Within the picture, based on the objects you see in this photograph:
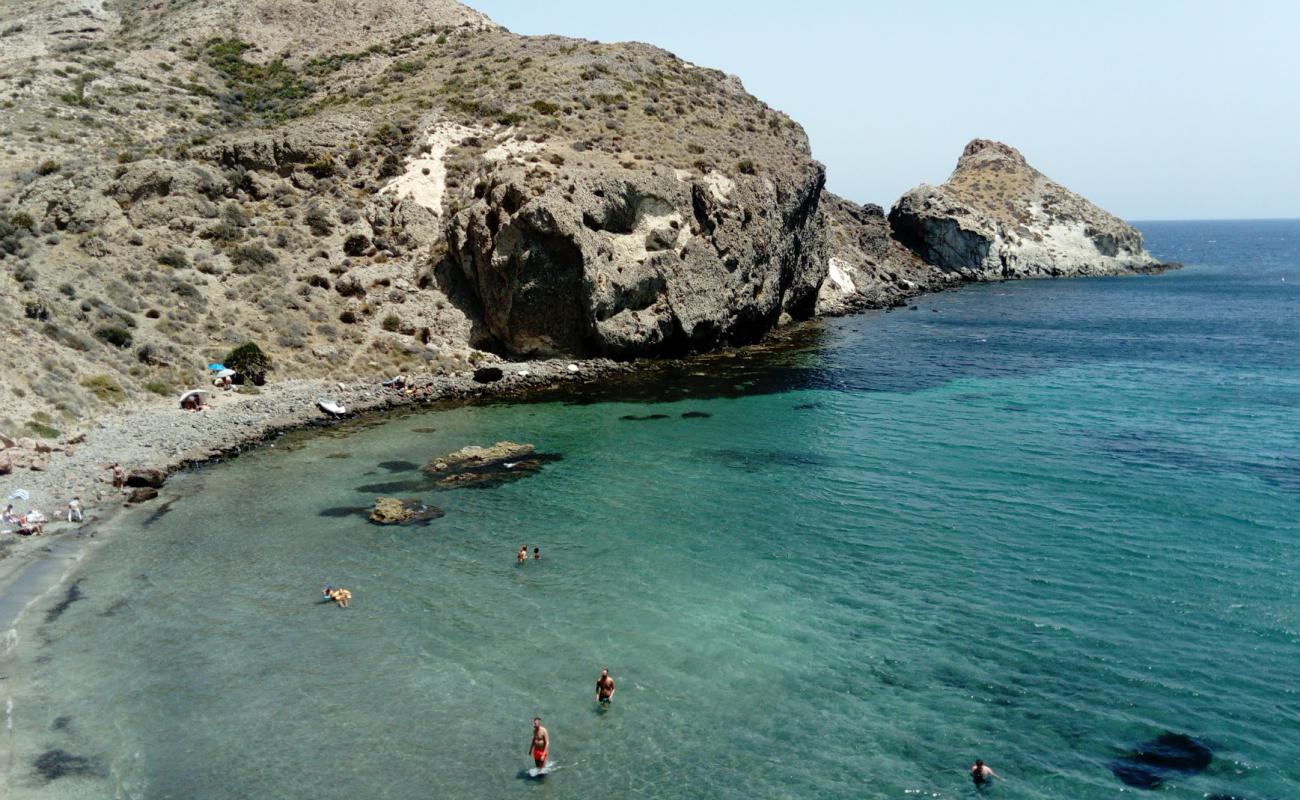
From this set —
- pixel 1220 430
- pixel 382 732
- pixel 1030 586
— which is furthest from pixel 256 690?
pixel 1220 430

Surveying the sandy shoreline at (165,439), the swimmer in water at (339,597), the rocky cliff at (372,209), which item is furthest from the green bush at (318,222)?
the swimmer in water at (339,597)

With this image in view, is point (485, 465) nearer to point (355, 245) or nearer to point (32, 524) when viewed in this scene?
point (32, 524)

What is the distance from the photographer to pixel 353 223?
63750 mm

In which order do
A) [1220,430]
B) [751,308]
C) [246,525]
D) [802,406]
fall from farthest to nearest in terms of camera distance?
[751,308], [802,406], [1220,430], [246,525]

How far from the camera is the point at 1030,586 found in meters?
26.6

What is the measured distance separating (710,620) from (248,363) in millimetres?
35120

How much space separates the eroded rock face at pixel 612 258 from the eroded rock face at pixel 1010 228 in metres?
71.0

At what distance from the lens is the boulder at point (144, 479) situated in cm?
3559

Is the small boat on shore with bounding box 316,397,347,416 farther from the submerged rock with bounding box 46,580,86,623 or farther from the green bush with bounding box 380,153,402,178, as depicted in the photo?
the green bush with bounding box 380,153,402,178

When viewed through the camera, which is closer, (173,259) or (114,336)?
(114,336)

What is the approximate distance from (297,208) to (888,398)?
4492 cm

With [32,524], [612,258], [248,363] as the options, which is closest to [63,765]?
[32,524]

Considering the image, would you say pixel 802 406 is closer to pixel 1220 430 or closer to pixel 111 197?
pixel 1220 430

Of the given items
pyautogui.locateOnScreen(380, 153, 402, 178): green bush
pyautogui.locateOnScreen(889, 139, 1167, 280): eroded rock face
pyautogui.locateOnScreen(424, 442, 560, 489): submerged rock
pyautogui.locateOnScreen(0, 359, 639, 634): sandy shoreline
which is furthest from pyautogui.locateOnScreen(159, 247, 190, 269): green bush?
pyautogui.locateOnScreen(889, 139, 1167, 280): eroded rock face
